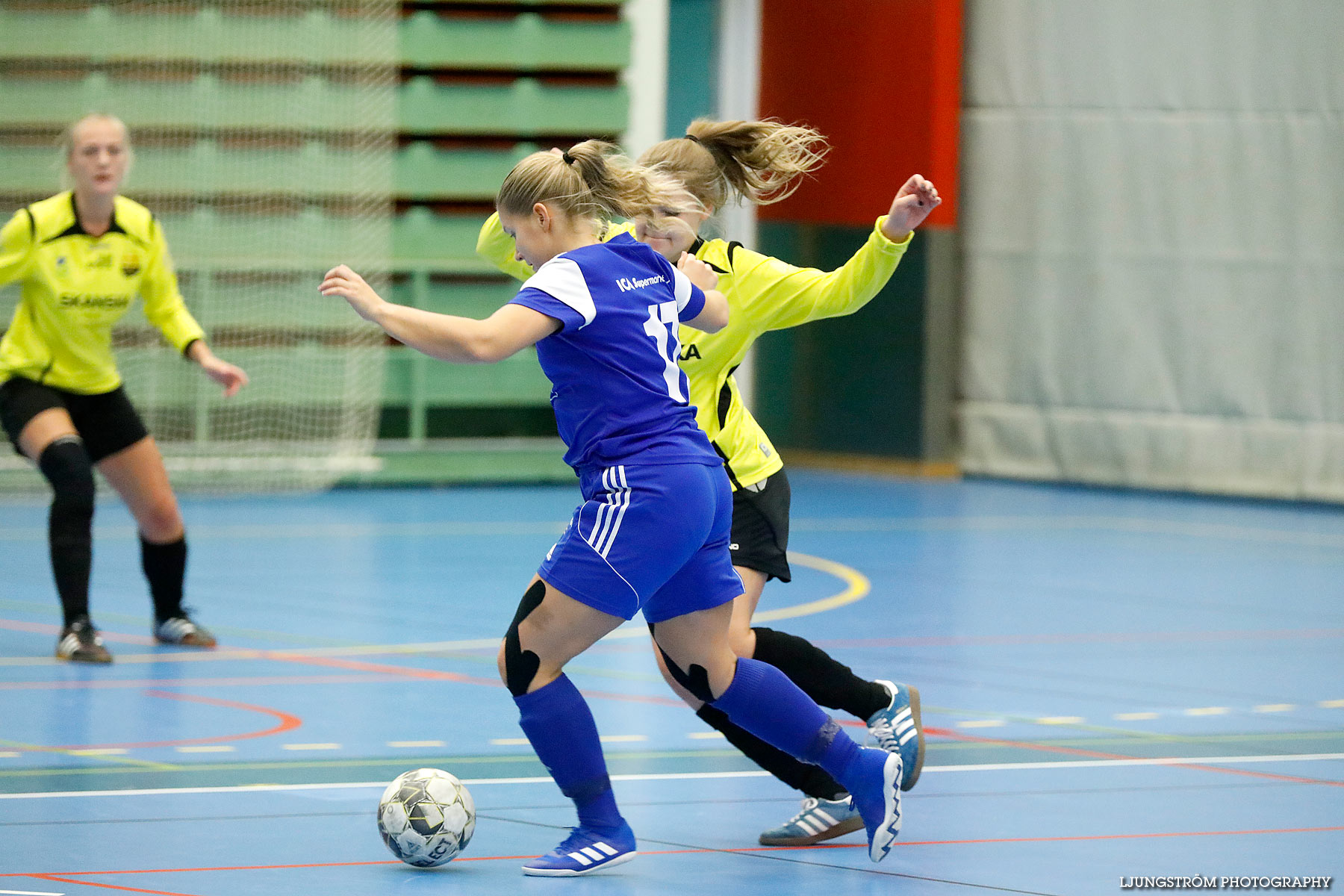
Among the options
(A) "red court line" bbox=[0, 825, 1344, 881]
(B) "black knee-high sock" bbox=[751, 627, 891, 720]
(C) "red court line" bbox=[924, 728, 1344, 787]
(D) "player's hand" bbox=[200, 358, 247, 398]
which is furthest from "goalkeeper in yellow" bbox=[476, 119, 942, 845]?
(D) "player's hand" bbox=[200, 358, 247, 398]

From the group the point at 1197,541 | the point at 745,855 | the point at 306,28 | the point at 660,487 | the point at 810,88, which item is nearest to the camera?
the point at 660,487

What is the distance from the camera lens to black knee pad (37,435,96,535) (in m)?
7.66

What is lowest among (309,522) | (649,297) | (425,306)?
(309,522)

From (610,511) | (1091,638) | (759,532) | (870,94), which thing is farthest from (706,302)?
(870,94)

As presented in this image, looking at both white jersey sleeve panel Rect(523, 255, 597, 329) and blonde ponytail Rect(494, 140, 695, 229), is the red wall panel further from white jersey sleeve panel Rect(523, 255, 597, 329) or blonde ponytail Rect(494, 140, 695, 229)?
white jersey sleeve panel Rect(523, 255, 597, 329)

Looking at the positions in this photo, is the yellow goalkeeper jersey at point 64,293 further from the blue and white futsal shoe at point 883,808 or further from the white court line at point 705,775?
the blue and white futsal shoe at point 883,808

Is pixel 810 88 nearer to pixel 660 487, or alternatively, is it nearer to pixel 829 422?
pixel 829 422

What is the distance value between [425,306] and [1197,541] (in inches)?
213

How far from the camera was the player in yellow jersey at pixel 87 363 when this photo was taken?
768 centimetres

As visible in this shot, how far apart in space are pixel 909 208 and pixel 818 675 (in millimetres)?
1206

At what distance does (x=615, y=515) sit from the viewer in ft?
14.5

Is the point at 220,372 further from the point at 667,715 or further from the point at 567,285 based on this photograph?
the point at 567,285

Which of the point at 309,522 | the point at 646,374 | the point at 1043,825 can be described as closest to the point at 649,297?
the point at 646,374

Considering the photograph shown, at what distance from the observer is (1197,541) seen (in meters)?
11.9
